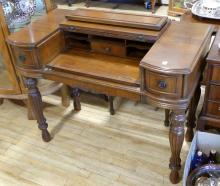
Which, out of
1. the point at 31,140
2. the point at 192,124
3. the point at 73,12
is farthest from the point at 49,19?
the point at 192,124

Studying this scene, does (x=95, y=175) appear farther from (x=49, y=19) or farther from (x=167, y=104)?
(x=49, y=19)

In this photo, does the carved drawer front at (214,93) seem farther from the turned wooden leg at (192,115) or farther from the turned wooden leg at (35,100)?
the turned wooden leg at (35,100)

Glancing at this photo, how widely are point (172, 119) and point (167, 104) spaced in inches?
3.9

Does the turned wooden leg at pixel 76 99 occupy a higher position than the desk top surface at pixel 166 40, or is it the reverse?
the desk top surface at pixel 166 40

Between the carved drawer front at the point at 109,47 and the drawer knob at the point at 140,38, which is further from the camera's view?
the carved drawer front at the point at 109,47

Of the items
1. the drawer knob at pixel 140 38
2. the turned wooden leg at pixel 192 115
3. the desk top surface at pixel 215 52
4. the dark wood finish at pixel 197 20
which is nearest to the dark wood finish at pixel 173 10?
the dark wood finish at pixel 197 20

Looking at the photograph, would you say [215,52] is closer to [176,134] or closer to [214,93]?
[214,93]

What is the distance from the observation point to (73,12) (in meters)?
1.56

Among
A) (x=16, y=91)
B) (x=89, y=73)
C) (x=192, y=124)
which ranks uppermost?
(x=89, y=73)

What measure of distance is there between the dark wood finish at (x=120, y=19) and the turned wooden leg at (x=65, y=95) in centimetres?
69

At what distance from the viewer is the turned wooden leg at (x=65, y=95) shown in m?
2.08

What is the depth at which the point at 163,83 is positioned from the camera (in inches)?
45.3

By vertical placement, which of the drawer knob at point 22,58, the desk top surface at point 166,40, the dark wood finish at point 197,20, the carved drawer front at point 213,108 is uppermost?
the desk top surface at point 166,40

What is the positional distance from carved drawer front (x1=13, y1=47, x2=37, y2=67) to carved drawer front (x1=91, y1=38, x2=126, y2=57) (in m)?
0.32
